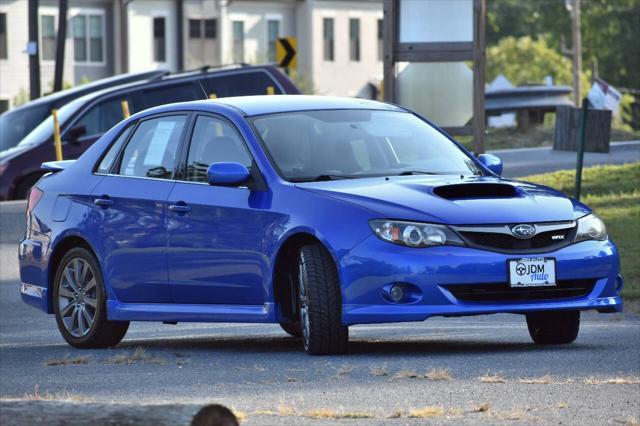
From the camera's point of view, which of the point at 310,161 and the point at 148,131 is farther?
the point at 148,131

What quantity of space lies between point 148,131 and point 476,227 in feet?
9.36

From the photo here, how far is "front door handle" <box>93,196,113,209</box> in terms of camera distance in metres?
11.7

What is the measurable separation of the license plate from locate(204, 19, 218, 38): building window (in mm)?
58857

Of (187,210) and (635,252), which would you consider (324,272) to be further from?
(635,252)

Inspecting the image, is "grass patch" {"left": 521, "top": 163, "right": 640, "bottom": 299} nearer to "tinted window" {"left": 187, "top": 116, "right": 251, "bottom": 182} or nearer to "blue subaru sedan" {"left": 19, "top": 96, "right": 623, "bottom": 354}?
"blue subaru sedan" {"left": 19, "top": 96, "right": 623, "bottom": 354}

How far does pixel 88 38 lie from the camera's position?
64500 mm

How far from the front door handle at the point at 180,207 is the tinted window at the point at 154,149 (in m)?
0.33

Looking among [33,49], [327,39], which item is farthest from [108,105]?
[327,39]

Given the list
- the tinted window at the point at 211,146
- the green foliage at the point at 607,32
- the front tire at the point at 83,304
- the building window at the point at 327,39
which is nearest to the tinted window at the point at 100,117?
the front tire at the point at 83,304

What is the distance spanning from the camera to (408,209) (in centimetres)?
989

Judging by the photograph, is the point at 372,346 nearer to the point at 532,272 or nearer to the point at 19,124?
the point at 532,272

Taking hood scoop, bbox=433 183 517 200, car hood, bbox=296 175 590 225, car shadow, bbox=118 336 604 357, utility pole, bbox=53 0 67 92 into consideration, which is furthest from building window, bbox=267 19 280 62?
hood scoop, bbox=433 183 517 200

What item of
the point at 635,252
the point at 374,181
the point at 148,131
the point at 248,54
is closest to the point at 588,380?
the point at 374,181

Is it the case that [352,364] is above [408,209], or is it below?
below
